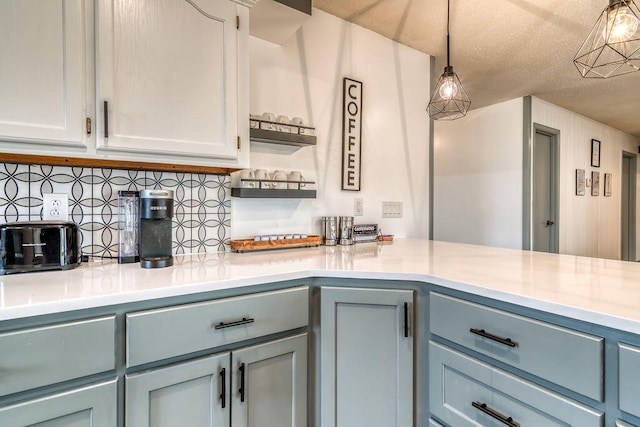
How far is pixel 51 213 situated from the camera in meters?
1.38

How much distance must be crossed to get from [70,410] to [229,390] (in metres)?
0.44

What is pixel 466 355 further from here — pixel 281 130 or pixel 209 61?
pixel 209 61

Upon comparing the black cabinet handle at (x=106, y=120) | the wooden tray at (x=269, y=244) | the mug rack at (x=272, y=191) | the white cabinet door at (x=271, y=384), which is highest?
the black cabinet handle at (x=106, y=120)

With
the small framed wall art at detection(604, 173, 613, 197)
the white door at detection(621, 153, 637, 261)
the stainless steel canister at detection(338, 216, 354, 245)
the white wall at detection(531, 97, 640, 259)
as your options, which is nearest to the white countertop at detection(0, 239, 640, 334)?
the stainless steel canister at detection(338, 216, 354, 245)

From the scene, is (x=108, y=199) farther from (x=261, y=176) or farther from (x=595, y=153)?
(x=595, y=153)

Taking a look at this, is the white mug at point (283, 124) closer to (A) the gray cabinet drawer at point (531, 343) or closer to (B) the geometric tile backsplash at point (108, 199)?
(B) the geometric tile backsplash at point (108, 199)

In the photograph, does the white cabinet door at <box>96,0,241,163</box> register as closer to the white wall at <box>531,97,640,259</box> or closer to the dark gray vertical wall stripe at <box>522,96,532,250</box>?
the dark gray vertical wall stripe at <box>522,96,532,250</box>

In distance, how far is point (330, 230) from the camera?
6.79ft

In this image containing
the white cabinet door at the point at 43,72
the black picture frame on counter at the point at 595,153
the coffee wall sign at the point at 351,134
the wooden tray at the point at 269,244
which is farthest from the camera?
the black picture frame on counter at the point at 595,153

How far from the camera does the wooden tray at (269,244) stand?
68.7 inches

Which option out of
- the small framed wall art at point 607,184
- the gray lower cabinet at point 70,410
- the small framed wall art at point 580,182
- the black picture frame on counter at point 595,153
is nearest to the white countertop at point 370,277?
the gray lower cabinet at point 70,410

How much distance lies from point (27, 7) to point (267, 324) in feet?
4.40

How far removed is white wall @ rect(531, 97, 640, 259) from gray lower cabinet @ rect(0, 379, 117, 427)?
15.2 ft

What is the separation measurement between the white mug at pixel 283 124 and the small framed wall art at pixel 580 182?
4.68 meters
